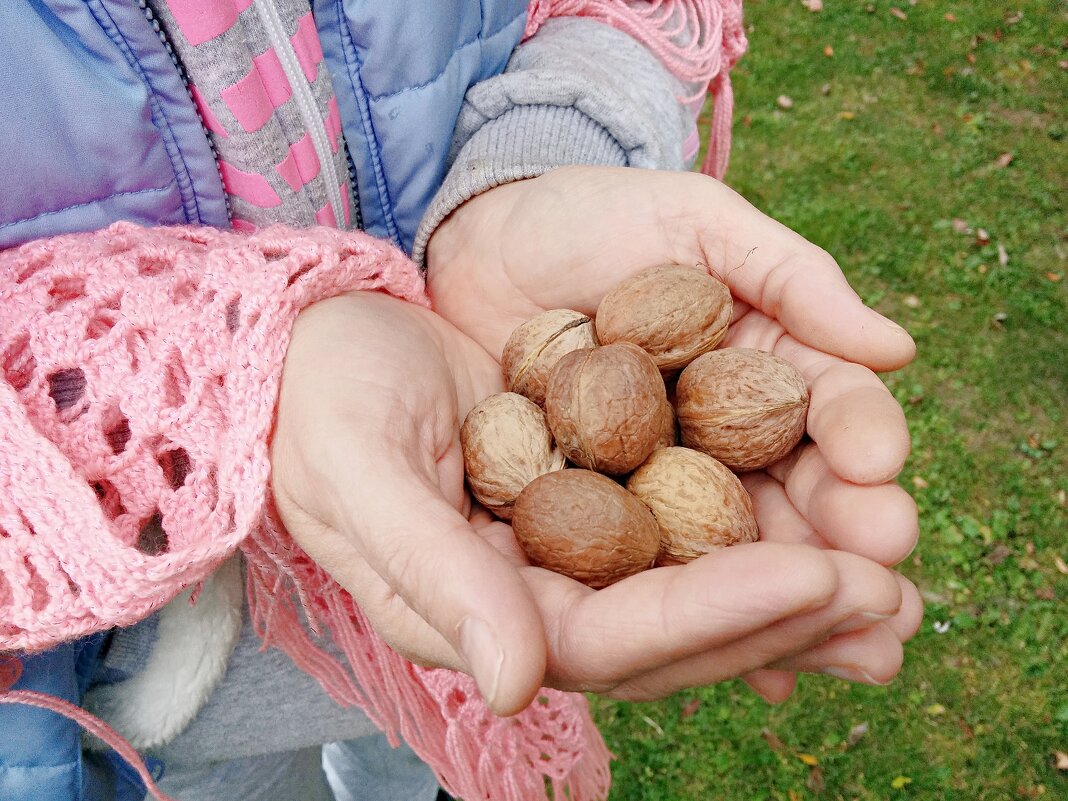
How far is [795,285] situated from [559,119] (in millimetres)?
612

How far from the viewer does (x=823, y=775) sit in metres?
2.34

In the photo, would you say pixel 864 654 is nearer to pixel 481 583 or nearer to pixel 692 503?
pixel 692 503

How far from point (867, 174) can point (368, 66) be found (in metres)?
3.13

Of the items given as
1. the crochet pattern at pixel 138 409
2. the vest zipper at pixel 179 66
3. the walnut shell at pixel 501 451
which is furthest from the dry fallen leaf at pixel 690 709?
the vest zipper at pixel 179 66

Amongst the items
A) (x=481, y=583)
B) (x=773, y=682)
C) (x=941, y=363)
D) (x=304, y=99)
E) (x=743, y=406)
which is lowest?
(x=941, y=363)

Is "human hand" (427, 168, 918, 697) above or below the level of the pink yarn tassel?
above

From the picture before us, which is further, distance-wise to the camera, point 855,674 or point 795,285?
point 795,285

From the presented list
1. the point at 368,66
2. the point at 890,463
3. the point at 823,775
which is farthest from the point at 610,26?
the point at 823,775

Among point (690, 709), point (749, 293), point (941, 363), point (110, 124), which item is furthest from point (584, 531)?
point (941, 363)

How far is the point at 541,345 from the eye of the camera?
1.57 meters

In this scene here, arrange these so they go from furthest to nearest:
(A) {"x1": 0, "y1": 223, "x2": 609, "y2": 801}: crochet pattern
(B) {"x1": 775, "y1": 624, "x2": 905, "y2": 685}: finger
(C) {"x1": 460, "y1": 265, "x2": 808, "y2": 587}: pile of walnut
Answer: (C) {"x1": 460, "y1": 265, "x2": 808, "y2": 587}: pile of walnut → (B) {"x1": 775, "y1": 624, "x2": 905, "y2": 685}: finger → (A) {"x1": 0, "y1": 223, "x2": 609, "y2": 801}: crochet pattern

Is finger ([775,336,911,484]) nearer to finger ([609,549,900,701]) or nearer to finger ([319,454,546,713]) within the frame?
finger ([609,549,900,701])

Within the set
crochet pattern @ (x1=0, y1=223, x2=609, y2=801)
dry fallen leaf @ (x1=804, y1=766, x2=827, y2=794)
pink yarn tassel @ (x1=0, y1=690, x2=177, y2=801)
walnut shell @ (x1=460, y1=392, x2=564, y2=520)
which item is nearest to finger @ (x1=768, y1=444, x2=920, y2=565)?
walnut shell @ (x1=460, y1=392, x2=564, y2=520)

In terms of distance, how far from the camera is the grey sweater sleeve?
1614 millimetres
